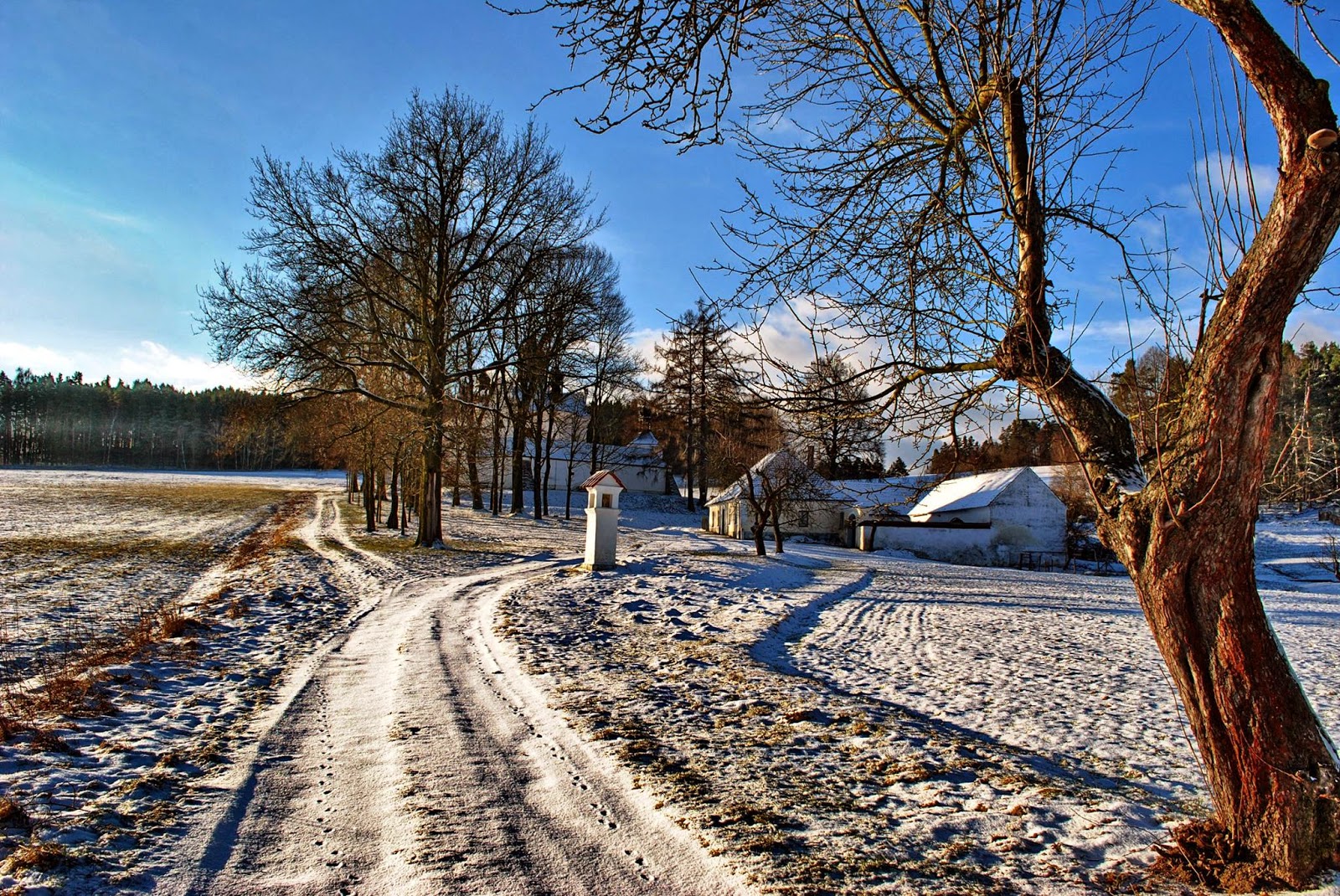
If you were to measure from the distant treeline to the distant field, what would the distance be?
191 ft

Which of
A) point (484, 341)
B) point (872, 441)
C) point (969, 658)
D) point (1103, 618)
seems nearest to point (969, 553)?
point (1103, 618)

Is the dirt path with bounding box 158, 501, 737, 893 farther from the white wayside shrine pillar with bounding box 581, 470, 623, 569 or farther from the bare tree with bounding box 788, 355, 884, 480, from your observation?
the white wayside shrine pillar with bounding box 581, 470, 623, 569

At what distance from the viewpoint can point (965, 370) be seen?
4125mm

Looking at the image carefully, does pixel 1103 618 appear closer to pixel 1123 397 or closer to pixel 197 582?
pixel 1123 397

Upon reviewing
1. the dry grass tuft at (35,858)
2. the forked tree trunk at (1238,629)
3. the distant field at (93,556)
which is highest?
the forked tree trunk at (1238,629)

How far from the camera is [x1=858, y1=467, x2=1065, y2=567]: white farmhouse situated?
1419 inches

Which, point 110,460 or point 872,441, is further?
point 110,460

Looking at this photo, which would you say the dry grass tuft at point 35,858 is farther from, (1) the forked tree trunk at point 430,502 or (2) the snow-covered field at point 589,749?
(1) the forked tree trunk at point 430,502

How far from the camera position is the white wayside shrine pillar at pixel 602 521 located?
16.3m

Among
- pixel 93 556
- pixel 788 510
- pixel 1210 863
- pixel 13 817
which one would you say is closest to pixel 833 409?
pixel 1210 863

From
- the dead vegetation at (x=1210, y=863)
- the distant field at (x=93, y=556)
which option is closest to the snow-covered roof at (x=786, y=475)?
the distant field at (x=93, y=556)

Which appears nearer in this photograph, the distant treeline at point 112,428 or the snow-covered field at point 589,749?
the snow-covered field at point 589,749

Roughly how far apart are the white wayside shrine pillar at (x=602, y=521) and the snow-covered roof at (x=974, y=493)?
23628 millimetres

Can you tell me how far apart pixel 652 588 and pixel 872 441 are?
391 inches
